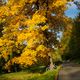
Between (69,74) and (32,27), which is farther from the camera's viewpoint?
(69,74)

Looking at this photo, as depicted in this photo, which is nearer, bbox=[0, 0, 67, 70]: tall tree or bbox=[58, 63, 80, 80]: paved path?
bbox=[58, 63, 80, 80]: paved path

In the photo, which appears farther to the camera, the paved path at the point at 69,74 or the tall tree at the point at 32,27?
the tall tree at the point at 32,27

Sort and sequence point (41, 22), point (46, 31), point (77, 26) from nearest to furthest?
1. point (41, 22)
2. point (46, 31)
3. point (77, 26)

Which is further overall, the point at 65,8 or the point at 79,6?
the point at 79,6

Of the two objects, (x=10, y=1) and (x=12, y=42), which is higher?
(x=10, y=1)

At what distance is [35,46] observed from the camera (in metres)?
31.7

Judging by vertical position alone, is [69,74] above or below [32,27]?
below

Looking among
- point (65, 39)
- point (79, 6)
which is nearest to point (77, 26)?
point (65, 39)

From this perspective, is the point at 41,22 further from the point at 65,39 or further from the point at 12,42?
the point at 65,39

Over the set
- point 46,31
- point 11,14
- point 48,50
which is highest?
point 11,14

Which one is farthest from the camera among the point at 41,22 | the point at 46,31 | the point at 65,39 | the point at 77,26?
the point at 65,39

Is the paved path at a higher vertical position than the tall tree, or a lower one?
lower

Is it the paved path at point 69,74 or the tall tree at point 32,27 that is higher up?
the tall tree at point 32,27

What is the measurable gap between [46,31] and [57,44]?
209cm
